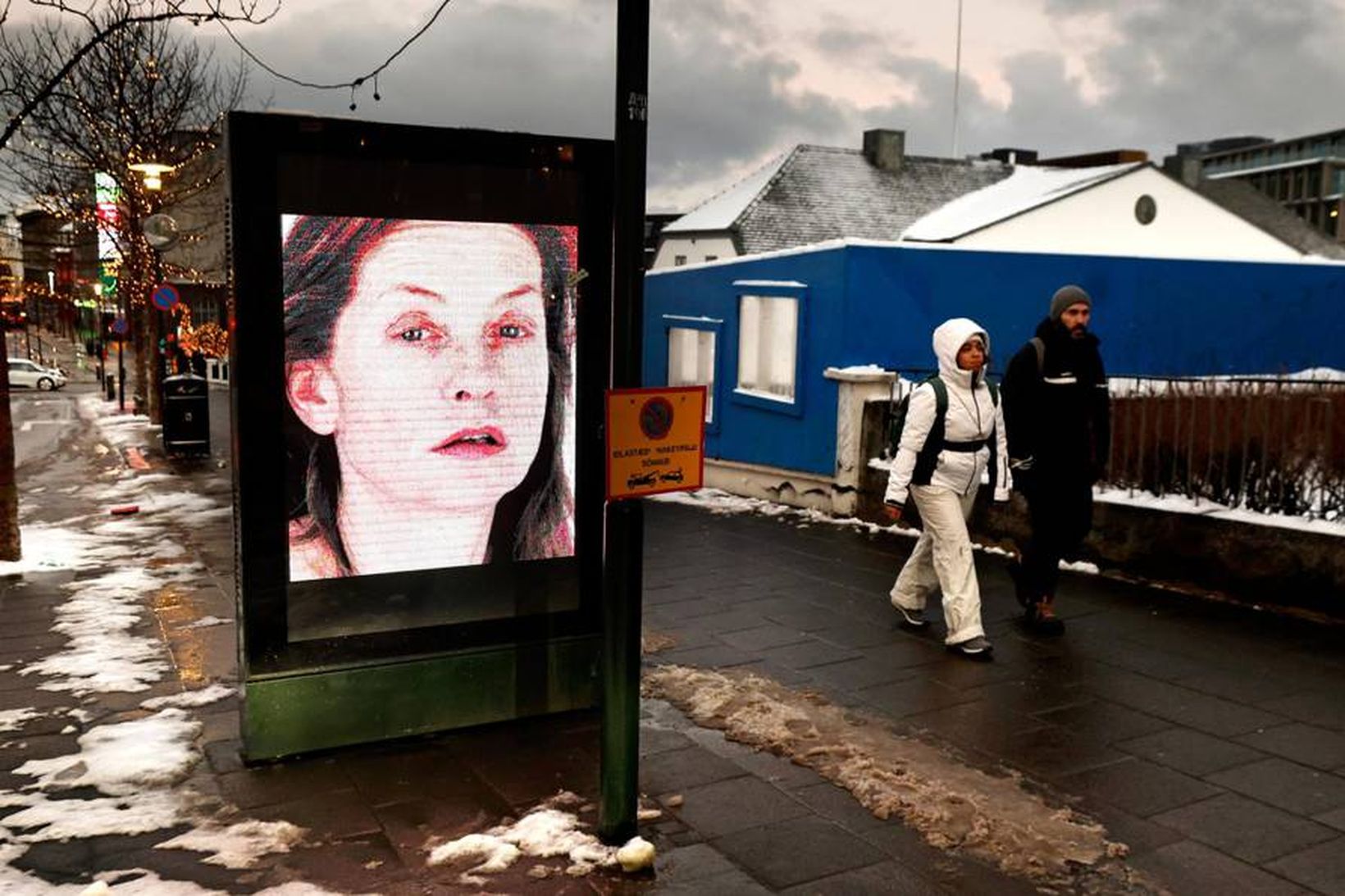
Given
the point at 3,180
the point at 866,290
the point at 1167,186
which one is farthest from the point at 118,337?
the point at 1167,186

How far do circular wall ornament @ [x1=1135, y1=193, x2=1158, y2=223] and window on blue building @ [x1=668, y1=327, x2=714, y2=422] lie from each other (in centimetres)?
2977

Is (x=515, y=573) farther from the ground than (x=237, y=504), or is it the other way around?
(x=237, y=504)

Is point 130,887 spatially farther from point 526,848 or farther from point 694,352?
point 694,352

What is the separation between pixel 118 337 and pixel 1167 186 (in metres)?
34.8

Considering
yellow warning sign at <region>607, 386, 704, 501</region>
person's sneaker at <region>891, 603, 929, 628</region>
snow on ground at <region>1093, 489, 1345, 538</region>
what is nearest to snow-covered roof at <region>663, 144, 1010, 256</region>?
snow on ground at <region>1093, 489, 1345, 538</region>

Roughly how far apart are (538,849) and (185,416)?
52.9ft

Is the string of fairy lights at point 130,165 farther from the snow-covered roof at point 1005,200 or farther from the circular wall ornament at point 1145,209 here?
the circular wall ornament at point 1145,209

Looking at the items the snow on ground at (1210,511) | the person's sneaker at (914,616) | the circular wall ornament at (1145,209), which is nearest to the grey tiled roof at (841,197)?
the circular wall ornament at (1145,209)

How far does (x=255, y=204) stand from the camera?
4.75m

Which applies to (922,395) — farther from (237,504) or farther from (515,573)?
(237,504)

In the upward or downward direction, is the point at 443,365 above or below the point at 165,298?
below

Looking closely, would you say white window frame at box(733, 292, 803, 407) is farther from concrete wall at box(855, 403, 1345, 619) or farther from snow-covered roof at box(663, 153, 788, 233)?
snow-covered roof at box(663, 153, 788, 233)

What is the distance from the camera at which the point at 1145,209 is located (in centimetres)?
4022

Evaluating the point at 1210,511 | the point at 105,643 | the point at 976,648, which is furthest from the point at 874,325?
the point at 105,643
